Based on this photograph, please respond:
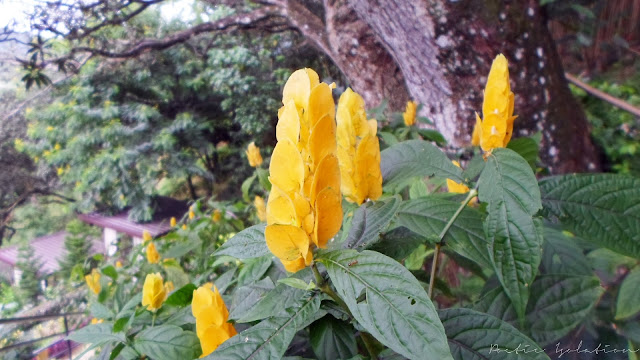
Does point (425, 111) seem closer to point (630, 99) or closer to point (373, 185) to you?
point (373, 185)

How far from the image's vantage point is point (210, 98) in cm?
621

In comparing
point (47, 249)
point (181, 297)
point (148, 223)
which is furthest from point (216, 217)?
point (47, 249)

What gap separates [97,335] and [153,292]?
108 millimetres

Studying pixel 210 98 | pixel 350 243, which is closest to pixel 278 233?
pixel 350 243

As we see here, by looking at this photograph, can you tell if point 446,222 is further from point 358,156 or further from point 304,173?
point 304,173

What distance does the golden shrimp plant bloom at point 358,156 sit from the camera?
0.47 metres

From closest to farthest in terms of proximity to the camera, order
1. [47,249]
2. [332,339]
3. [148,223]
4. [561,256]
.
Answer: [332,339] < [561,256] < [148,223] < [47,249]

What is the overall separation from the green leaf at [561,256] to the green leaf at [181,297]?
596 mm

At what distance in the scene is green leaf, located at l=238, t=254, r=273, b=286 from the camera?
56cm

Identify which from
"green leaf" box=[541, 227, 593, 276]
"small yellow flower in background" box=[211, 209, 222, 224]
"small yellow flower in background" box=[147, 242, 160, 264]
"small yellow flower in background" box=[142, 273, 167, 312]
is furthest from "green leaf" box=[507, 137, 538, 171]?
"small yellow flower in background" box=[147, 242, 160, 264]

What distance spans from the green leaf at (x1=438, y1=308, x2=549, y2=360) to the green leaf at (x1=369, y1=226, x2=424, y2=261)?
0.26ft

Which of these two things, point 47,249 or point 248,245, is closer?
point 248,245

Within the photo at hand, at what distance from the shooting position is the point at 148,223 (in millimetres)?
6121

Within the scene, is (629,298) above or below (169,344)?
below
